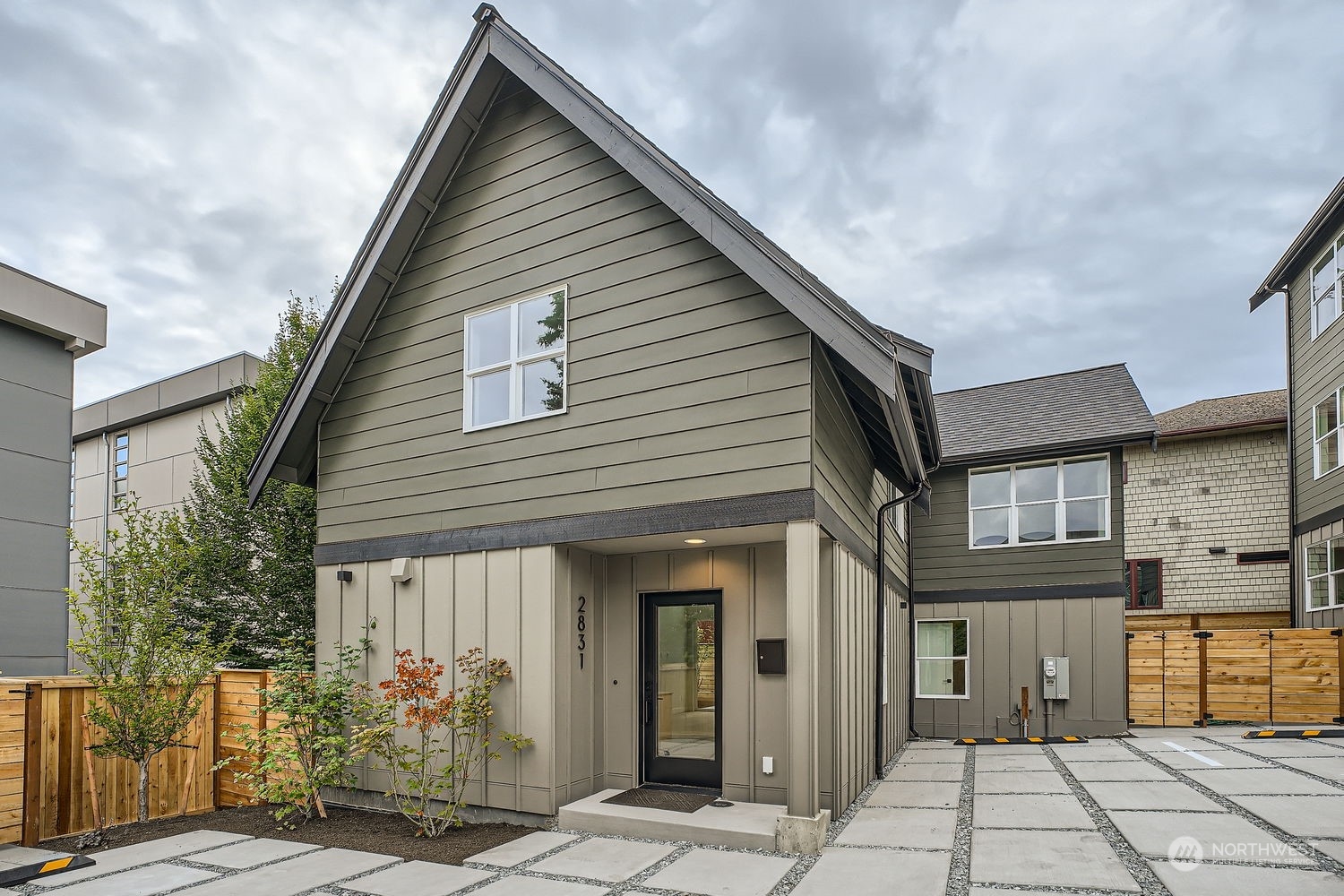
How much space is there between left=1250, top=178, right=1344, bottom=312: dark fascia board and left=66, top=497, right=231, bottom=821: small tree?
1606 cm

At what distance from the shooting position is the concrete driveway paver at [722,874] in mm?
5301

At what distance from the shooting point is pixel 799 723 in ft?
20.3

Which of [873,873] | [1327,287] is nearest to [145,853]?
[873,873]

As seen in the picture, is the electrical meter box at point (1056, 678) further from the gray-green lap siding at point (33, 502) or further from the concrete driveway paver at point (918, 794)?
the gray-green lap siding at point (33, 502)

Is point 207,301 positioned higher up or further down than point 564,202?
higher up

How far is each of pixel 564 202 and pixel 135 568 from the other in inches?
211

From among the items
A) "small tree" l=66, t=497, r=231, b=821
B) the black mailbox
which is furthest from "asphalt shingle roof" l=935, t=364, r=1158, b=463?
"small tree" l=66, t=497, r=231, b=821

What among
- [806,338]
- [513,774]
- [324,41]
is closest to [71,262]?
[324,41]

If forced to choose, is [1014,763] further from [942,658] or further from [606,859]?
[606,859]

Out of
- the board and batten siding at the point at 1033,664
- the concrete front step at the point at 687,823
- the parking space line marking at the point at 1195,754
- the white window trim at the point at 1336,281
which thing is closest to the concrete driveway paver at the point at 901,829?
the concrete front step at the point at 687,823

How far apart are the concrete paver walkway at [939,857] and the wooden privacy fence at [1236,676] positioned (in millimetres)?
4652

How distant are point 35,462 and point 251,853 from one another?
7344 millimetres

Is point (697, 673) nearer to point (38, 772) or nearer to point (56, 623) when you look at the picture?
point (38, 772)

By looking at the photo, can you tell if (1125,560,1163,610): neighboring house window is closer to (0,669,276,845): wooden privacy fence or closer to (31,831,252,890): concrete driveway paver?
(0,669,276,845): wooden privacy fence
